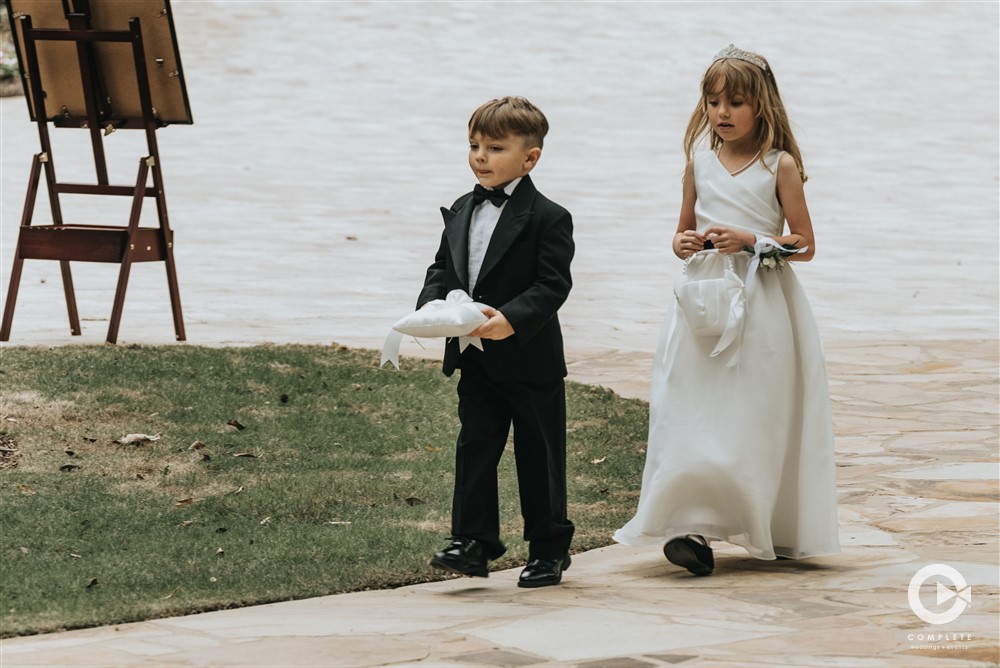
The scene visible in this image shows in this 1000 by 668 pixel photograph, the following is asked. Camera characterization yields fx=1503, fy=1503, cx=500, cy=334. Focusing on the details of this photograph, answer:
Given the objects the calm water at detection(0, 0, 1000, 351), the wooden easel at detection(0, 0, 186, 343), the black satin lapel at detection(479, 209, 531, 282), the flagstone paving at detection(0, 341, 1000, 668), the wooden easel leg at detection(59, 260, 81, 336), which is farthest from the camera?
the calm water at detection(0, 0, 1000, 351)

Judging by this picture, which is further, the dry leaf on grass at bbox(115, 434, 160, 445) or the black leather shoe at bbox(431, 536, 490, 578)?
the dry leaf on grass at bbox(115, 434, 160, 445)

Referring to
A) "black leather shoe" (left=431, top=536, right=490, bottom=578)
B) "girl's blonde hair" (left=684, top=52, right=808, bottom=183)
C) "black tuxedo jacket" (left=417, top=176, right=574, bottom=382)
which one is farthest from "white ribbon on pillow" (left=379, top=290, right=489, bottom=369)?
"girl's blonde hair" (left=684, top=52, right=808, bottom=183)

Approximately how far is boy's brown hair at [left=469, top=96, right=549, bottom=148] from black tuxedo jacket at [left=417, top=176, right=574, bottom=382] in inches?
6.5

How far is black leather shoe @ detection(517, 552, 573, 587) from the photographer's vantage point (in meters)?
4.61

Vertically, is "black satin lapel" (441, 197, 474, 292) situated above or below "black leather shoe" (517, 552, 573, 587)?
above

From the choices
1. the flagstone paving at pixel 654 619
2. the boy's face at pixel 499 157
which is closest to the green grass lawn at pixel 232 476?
the flagstone paving at pixel 654 619

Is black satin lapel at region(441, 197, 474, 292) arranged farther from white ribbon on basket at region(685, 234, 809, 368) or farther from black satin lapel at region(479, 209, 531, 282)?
white ribbon on basket at region(685, 234, 809, 368)

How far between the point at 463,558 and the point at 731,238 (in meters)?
1.30

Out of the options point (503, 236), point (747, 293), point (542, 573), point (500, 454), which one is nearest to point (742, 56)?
point (747, 293)

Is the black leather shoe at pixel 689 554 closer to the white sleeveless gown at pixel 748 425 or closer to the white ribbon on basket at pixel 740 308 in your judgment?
the white sleeveless gown at pixel 748 425

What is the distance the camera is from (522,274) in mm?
4559

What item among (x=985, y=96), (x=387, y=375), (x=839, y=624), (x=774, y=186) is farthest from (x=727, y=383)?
(x=985, y=96)

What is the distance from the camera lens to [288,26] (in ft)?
94.3

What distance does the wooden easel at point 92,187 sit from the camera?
8.57 metres
